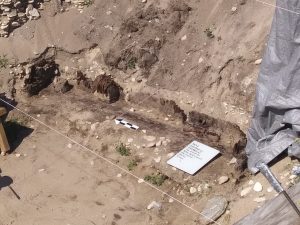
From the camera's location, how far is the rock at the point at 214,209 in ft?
19.0

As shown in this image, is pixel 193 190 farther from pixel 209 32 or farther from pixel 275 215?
pixel 275 215

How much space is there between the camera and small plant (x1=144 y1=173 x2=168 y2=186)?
6.54 metres

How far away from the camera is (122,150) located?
714cm

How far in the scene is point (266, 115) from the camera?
629 cm

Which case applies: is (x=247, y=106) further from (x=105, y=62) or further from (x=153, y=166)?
(x=105, y=62)

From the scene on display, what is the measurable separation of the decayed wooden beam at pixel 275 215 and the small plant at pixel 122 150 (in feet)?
13.0

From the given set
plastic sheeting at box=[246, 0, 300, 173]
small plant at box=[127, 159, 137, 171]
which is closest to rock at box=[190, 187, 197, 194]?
plastic sheeting at box=[246, 0, 300, 173]

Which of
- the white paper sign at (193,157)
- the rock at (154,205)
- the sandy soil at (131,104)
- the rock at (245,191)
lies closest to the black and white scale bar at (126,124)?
the sandy soil at (131,104)

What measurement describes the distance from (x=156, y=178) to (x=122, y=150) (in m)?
0.79

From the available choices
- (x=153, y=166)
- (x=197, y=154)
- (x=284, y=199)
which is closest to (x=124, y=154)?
(x=153, y=166)

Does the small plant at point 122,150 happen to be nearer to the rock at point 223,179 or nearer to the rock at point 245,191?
the rock at point 223,179

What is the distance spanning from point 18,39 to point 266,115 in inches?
189

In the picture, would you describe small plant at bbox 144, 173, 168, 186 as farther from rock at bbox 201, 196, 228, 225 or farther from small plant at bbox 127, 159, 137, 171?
rock at bbox 201, 196, 228, 225

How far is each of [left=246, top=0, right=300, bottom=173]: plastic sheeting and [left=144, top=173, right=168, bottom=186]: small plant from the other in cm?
111
